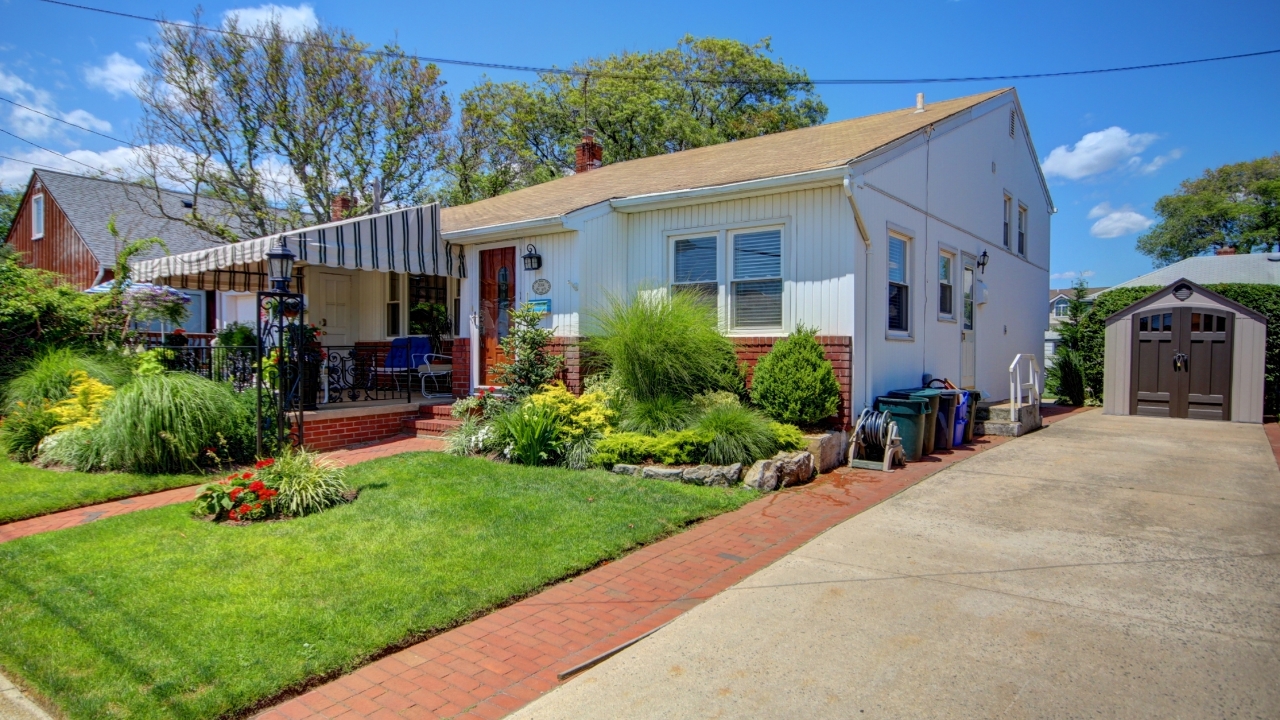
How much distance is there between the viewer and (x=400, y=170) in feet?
65.6

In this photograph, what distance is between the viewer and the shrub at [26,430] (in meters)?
7.92

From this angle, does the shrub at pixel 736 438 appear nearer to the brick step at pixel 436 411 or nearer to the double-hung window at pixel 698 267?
the double-hung window at pixel 698 267

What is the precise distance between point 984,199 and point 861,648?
11.8 m

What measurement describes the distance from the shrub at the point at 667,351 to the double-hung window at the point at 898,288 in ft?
8.93

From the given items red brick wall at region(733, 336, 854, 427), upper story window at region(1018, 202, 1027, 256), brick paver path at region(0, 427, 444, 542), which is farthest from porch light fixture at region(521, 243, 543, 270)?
upper story window at region(1018, 202, 1027, 256)

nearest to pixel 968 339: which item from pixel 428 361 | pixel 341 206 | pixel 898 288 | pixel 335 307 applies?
pixel 898 288

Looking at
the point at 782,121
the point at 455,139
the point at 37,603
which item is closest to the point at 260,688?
the point at 37,603

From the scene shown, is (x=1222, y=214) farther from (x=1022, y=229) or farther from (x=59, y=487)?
(x=59, y=487)

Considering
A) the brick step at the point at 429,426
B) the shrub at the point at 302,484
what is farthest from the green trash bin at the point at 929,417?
the shrub at the point at 302,484

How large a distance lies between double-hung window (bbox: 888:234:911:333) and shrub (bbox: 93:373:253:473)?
8.72m

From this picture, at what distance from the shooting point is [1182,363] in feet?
43.5

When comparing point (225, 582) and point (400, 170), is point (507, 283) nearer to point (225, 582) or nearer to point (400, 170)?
point (225, 582)

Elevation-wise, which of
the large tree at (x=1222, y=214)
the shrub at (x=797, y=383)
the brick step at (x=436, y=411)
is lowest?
the brick step at (x=436, y=411)

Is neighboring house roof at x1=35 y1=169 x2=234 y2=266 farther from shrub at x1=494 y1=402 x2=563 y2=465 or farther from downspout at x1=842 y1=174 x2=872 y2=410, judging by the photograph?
downspout at x1=842 y1=174 x2=872 y2=410
